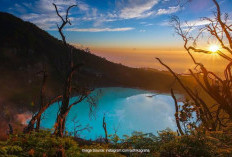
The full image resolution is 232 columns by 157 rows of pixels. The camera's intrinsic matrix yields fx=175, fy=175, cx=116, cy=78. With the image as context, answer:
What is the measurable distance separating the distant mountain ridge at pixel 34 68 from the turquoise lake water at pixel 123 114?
6706 millimetres

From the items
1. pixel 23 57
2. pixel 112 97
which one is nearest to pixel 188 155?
pixel 112 97

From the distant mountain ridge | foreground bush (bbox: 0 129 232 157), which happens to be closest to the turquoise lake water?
the distant mountain ridge

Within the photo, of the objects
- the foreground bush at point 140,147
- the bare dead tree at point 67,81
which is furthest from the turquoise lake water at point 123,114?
the foreground bush at point 140,147

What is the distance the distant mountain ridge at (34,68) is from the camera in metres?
34.9

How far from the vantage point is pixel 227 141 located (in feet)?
9.49

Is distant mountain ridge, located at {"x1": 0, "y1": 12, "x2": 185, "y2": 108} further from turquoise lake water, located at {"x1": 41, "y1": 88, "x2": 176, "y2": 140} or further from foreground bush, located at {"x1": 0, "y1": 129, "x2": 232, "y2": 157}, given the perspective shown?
foreground bush, located at {"x1": 0, "y1": 129, "x2": 232, "y2": 157}

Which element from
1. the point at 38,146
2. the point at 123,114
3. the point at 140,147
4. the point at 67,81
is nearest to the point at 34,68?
the point at 123,114

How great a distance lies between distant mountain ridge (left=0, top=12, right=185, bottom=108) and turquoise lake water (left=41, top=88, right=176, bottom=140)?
22.0ft

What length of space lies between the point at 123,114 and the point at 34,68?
25.4m

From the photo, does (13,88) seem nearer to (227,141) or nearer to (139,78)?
(139,78)

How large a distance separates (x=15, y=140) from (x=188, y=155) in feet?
7.59

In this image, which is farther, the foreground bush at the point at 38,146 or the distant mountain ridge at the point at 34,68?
the distant mountain ridge at the point at 34,68

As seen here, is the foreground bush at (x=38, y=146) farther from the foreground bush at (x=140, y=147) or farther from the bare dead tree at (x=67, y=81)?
the bare dead tree at (x=67, y=81)

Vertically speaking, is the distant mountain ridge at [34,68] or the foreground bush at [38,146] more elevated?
the distant mountain ridge at [34,68]
